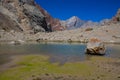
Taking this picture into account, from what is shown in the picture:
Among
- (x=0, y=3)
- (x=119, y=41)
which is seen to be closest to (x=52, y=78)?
(x=119, y=41)

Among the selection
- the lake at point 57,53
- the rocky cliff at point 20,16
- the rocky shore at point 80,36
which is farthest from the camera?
the rocky cliff at point 20,16

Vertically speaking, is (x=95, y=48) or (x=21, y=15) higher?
(x=21, y=15)

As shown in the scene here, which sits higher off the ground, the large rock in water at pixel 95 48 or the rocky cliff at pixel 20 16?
the rocky cliff at pixel 20 16

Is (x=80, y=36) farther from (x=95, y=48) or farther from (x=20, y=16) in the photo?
(x=95, y=48)

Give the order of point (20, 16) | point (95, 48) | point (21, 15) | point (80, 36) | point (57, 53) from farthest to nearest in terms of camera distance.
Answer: point (21, 15) → point (20, 16) → point (80, 36) → point (57, 53) → point (95, 48)

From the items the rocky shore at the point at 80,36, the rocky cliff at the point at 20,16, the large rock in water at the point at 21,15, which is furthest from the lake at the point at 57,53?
the large rock in water at the point at 21,15

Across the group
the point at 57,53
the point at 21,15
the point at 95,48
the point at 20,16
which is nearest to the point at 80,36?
the point at 20,16

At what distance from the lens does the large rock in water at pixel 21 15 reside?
152 m

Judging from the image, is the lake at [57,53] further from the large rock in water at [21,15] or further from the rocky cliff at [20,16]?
the large rock in water at [21,15]

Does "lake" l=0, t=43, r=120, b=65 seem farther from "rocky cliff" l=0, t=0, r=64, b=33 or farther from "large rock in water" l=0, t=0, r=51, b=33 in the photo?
"large rock in water" l=0, t=0, r=51, b=33

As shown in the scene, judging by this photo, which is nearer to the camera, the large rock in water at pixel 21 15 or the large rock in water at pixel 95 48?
the large rock in water at pixel 95 48

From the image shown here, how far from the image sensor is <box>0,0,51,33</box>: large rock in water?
499 ft

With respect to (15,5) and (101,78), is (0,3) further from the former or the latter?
(101,78)

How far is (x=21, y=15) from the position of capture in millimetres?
170125
